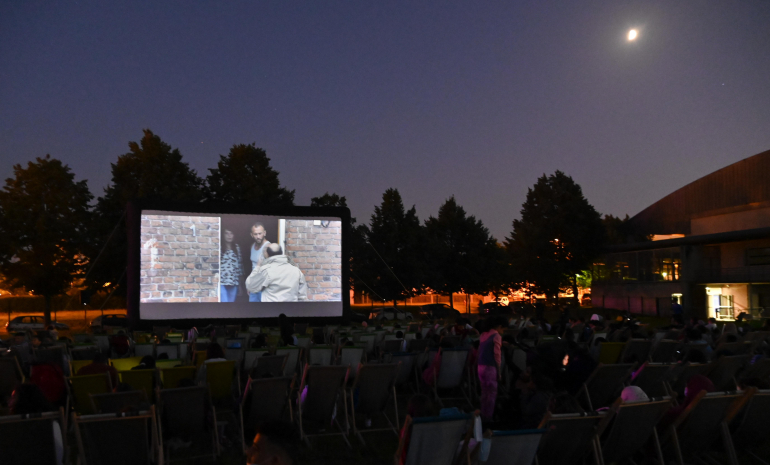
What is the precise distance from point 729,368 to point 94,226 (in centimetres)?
2823

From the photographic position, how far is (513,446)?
3.16m

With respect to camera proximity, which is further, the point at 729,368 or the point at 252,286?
the point at 252,286

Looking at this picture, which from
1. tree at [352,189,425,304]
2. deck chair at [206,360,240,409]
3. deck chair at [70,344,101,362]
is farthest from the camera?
tree at [352,189,425,304]

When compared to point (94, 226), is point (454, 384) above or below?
below

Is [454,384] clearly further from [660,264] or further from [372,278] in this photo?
[660,264]

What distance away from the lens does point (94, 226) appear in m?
27.9

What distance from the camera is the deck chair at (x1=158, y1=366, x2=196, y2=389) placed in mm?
5434

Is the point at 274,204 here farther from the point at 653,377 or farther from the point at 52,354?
the point at 653,377

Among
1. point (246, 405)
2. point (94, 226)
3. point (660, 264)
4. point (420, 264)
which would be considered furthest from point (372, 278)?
point (246, 405)

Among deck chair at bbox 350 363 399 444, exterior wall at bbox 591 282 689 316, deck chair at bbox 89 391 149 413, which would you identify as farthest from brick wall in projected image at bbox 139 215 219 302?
exterior wall at bbox 591 282 689 316

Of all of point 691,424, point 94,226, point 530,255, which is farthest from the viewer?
point 530,255

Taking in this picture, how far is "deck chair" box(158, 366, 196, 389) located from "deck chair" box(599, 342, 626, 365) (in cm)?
526

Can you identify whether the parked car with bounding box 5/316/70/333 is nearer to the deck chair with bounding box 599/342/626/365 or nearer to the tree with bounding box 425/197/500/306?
the tree with bounding box 425/197/500/306

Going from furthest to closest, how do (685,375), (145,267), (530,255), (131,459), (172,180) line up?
(530,255) → (172,180) → (145,267) → (685,375) → (131,459)
